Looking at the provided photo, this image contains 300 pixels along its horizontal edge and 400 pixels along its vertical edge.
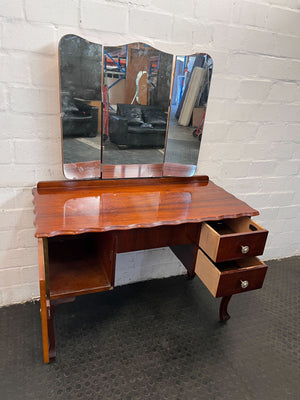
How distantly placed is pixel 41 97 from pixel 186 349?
1.36m

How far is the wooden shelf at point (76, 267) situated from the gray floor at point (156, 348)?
39 cm

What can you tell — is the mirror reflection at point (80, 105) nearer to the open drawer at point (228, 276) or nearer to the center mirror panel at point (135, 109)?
the center mirror panel at point (135, 109)

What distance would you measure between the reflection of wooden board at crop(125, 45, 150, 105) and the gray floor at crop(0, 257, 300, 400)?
1.14 meters

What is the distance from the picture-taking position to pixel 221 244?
1.20 m

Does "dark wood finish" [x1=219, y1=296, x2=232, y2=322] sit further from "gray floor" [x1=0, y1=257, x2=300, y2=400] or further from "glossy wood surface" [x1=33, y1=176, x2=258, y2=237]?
"glossy wood surface" [x1=33, y1=176, x2=258, y2=237]

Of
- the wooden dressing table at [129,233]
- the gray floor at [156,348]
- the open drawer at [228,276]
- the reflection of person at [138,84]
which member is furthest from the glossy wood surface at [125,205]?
the gray floor at [156,348]

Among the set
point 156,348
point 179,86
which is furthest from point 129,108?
point 156,348

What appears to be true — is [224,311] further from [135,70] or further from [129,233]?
[135,70]

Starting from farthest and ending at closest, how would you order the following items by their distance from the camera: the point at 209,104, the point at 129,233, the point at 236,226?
the point at 209,104
the point at 236,226
the point at 129,233

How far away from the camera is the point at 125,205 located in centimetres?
125

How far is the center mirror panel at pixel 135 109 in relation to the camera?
1.28 metres

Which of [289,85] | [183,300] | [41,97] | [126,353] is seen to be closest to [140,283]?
[183,300]

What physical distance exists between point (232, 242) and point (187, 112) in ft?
2.30

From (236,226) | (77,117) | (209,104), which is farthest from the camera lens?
(209,104)
